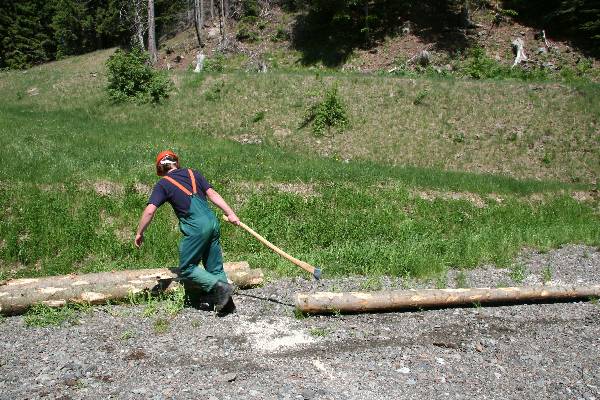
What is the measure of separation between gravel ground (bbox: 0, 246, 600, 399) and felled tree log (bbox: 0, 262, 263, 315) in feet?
0.74

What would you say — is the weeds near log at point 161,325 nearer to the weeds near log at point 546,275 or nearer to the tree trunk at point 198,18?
the weeds near log at point 546,275

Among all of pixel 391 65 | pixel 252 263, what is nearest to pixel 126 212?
pixel 252 263

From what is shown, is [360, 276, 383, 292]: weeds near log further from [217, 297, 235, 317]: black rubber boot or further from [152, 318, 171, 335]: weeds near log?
[152, 318, 171, 335]: weeds near log

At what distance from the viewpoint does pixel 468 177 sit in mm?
17703

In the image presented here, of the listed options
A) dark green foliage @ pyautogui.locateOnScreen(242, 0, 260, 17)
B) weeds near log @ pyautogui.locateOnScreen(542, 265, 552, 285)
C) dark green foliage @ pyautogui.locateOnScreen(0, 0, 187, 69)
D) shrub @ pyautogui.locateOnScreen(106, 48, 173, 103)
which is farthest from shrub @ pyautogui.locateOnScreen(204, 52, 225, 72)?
weeds near log @ pyautogui.locateOnScreen(542, 265, 552, 285)

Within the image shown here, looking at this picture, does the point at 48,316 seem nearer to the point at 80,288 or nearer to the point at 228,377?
the point at 80,288

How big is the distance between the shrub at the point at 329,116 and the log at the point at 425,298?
1562cm

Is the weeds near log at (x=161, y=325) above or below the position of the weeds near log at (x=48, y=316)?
above

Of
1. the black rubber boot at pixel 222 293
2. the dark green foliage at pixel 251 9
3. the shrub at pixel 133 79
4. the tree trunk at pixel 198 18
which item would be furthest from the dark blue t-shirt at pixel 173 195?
the dark green foliage at pixel 251 9

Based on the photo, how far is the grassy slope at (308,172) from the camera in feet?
37.1

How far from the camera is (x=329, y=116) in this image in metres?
22.8

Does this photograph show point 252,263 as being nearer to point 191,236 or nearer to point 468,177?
point 191,236

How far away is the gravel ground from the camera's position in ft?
16.6

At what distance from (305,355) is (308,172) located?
10629 mm
